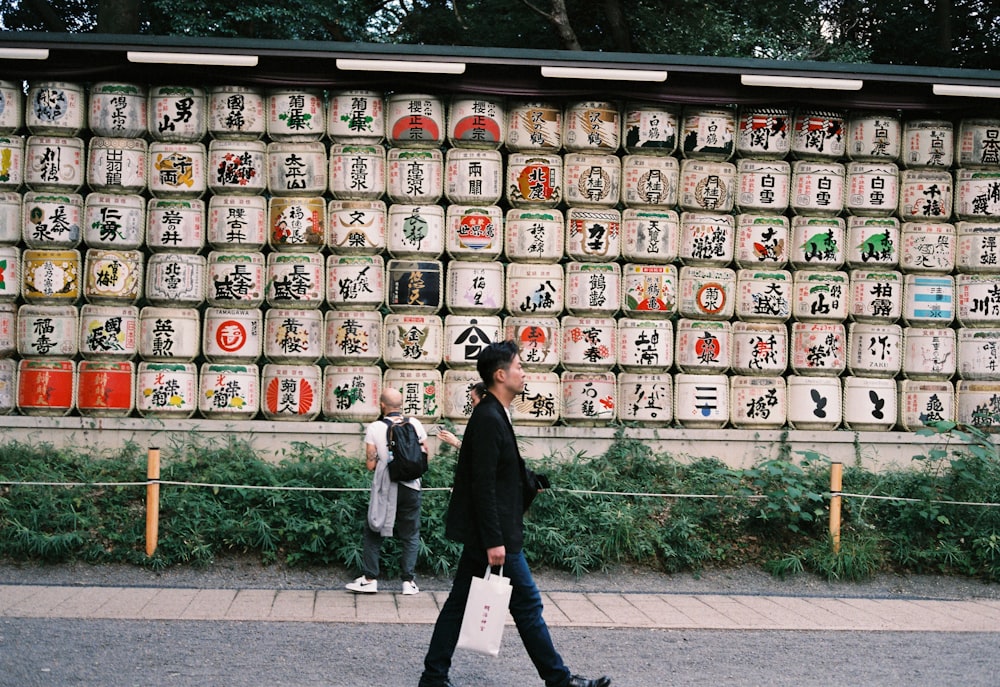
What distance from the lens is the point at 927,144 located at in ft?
34.8

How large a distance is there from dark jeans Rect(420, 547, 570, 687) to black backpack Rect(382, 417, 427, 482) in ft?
8.47

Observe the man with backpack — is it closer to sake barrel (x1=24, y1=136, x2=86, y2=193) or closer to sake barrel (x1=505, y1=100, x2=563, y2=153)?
sake barrel (x1=505, y1=100, x2=563, y2=153)

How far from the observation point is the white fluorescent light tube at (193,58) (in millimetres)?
9547

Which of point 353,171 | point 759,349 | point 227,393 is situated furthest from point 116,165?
point 759,349

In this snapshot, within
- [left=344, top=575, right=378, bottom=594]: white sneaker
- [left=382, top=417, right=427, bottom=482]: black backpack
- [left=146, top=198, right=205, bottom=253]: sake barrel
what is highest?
[left=146, top=198, right=205, bottom=253]: sake barrel

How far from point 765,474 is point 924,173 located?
3838mm

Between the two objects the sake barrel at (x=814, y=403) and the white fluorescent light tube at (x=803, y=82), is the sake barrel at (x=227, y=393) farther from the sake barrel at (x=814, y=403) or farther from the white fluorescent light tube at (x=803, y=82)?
the white fluorescent light tube at (x=803, y=82)

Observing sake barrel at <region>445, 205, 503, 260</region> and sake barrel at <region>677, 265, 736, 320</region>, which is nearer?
sake barrel at <region>445, 205, 503, 260</region>

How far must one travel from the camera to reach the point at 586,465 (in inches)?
388

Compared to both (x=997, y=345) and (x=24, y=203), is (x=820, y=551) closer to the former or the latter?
(x=997, y=345)

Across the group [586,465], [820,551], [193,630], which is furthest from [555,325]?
[193,630]

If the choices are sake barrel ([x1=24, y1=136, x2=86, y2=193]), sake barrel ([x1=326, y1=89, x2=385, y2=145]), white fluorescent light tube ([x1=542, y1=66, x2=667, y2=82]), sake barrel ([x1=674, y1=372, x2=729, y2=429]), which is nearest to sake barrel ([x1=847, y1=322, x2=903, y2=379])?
sake barrel ([x1=674, y1=372, x2=729, y2=429])

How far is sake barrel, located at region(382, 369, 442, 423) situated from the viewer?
10078mm

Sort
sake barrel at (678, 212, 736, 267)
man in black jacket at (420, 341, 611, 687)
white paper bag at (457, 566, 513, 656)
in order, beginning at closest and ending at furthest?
white paper bag at (457, 566, 513, 656)
man in black jacket at (420, 341, 611, 687)
sake barrel at (678, 212, 736, 267)
